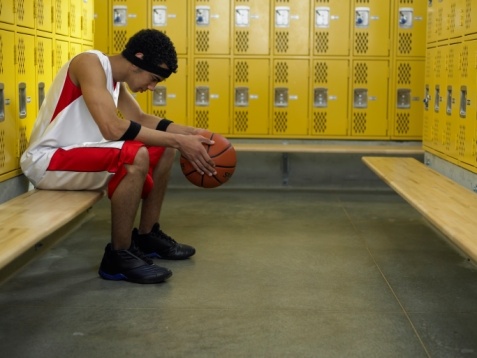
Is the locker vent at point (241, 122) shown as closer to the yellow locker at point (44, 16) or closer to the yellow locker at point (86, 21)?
the yellow locker at point (86, 21)

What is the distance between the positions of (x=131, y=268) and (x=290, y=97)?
391 centimetres

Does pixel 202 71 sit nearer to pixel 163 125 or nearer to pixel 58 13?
pixel 58 13

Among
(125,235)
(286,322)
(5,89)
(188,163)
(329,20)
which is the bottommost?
(286,322)

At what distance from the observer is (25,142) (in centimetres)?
450

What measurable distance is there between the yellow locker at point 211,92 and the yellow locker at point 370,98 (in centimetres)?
127

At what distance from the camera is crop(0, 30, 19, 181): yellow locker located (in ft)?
13.2

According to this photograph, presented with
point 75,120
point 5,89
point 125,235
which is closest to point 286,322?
point 125,235

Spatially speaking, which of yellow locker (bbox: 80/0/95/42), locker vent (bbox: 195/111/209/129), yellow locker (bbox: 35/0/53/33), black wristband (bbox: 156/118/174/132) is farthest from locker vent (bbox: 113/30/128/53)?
black wristband (bbox: 156/118/174/132)

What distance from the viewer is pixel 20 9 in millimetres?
4250

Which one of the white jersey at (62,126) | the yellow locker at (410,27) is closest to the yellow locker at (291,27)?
the yellow locker at (410,27)

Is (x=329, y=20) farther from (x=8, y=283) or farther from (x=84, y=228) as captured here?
(x=8, y=283)

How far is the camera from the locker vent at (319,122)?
7.44 meters

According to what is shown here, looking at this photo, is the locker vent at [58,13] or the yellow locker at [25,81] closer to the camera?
the yellow locker at [25,81]

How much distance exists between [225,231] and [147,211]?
113cm
